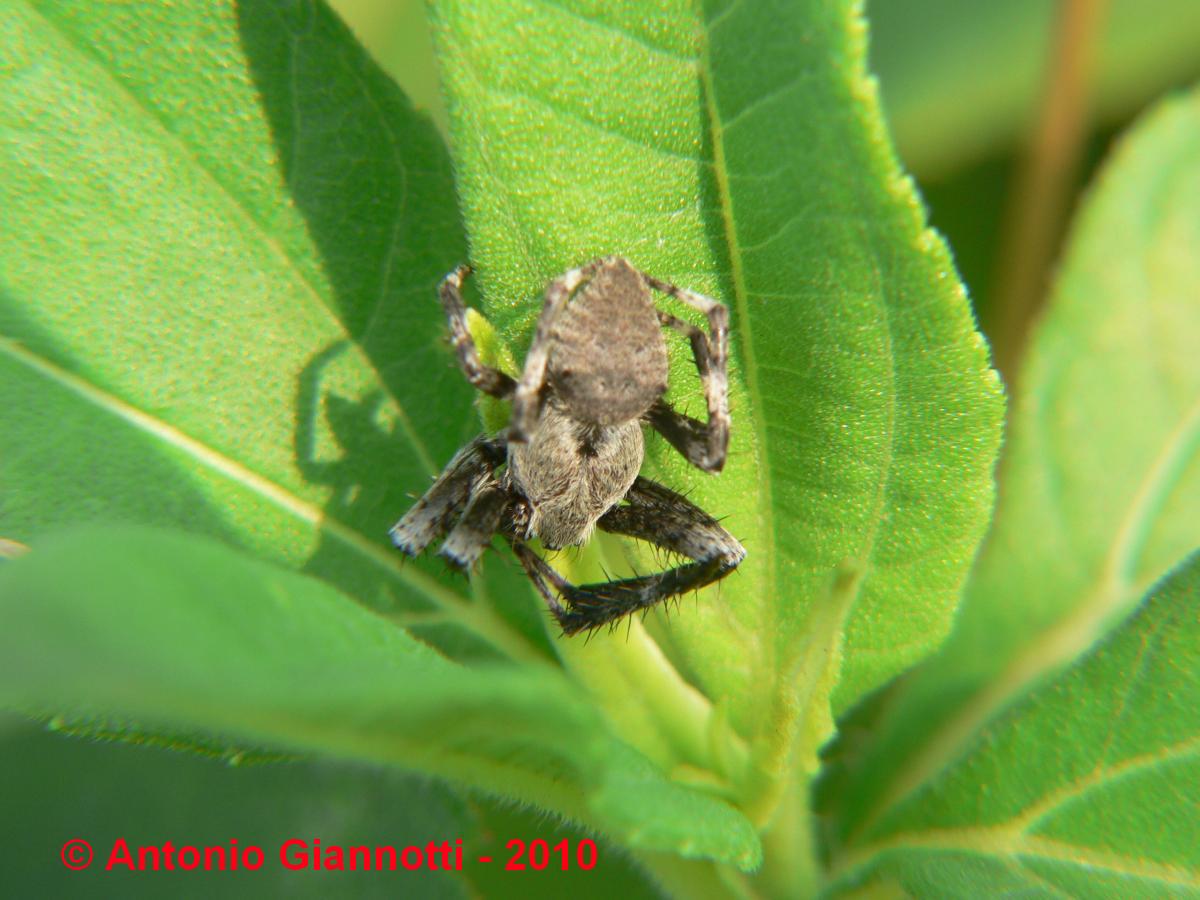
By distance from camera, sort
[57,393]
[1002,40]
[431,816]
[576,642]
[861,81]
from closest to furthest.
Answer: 1. [861,81]
2. [57,393]
3. [576,642]
4. [431,816]
5. [1002,40]

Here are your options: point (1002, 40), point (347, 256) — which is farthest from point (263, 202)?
point (1002, 40)

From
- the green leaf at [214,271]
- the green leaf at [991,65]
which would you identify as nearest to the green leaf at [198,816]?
the green leaf at [214,271]

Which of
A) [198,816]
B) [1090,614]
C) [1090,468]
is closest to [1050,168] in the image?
[1090,468]

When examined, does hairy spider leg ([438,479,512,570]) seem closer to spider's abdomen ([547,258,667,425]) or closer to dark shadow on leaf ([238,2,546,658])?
dark shadow on leaf ([238,2,546,658])

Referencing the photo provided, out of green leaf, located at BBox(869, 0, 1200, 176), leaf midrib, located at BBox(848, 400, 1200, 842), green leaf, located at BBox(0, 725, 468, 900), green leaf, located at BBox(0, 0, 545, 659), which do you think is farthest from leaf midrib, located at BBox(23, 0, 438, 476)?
green leaf, located at BBox(869, 0, 1200, 176)

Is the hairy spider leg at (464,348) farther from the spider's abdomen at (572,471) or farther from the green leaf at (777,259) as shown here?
the spider's abdomen at (572,471)

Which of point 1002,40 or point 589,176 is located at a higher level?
point 1002,40

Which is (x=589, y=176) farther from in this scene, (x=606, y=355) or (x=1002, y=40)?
(x=1002, y=40)
